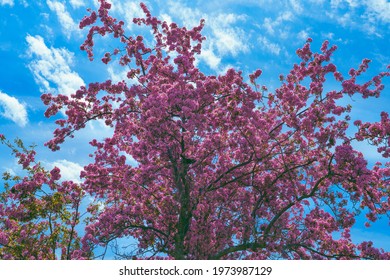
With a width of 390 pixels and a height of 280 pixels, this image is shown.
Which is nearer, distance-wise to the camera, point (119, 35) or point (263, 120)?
point (263, 120)

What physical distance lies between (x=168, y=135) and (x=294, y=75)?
5539mm

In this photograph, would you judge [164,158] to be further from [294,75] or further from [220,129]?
[294,75]

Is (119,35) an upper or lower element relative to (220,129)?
upper

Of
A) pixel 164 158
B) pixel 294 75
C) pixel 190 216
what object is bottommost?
pixel 190 216

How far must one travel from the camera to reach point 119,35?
18.4m

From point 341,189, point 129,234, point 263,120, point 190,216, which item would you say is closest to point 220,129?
point 263,120

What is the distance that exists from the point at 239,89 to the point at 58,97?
779cm

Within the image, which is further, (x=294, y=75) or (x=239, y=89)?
(x=294, y=75)

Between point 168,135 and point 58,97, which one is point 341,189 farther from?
point 58,97
